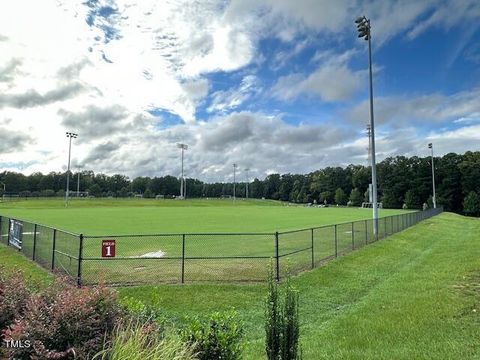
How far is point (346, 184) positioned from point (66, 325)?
145 m

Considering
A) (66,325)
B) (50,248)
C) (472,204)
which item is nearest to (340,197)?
(472,204)

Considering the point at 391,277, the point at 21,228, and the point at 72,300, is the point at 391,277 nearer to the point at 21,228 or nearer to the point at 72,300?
the point at 72,300

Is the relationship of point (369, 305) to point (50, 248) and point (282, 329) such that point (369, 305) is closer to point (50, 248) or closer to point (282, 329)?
point (282, 329)

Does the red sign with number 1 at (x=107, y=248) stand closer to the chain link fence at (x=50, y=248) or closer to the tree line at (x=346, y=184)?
the chain link fence at (x=50, y=248)

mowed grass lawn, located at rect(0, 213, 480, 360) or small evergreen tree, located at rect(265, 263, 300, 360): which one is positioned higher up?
small evergreen tree, located at rect(265, 263, 300, 360)

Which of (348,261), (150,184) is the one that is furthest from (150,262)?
(150,184)

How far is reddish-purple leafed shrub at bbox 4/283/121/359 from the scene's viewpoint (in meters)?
3.78

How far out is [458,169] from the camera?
103750mm

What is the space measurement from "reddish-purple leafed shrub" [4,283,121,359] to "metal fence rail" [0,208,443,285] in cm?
329

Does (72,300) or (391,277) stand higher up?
(72,300)

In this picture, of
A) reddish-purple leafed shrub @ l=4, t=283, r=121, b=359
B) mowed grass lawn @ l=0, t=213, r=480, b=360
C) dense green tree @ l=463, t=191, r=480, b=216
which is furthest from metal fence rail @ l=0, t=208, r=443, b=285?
dense green tree @ l=463, t=191, r=480, b=216

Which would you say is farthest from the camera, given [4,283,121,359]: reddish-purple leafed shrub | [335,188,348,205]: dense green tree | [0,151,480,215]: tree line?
[335,188,348,205]: dense green tree

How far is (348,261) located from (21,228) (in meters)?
15.2

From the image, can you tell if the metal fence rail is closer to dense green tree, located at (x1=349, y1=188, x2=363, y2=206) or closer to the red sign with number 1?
the red sign with number 1
